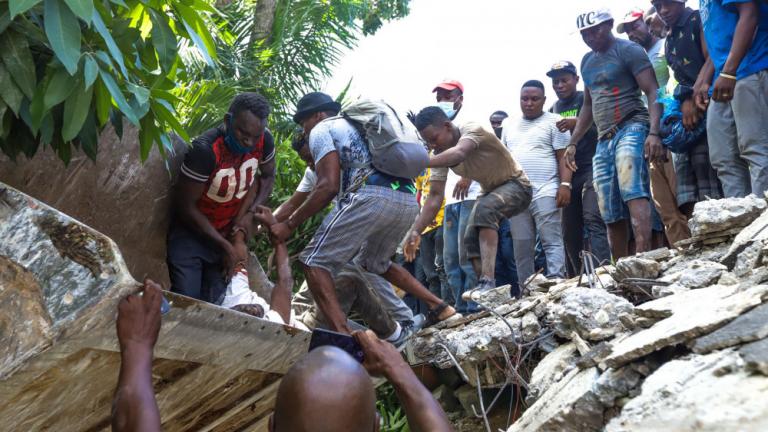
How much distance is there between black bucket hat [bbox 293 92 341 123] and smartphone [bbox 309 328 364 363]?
347 cm

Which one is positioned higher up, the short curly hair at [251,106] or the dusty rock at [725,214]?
the short curly hair at [251,106]

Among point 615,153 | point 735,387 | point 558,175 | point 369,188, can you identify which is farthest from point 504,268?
point 735,387

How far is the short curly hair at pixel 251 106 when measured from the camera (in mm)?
4523

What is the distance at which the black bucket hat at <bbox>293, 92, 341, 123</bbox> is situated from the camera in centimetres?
589

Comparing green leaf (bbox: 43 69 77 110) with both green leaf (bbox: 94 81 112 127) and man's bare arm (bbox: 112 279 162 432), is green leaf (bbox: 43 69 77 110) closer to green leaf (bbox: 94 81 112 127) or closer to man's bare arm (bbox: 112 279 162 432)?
green leaf (bbox: 94 81 112 127)

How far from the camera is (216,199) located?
14.9ft

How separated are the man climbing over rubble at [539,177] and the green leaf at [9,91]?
4.86 m

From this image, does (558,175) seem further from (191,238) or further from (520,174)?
(191,238)

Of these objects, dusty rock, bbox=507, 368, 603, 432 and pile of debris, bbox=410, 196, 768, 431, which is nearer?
pile of debris, bbox=410, 196, 768, 431

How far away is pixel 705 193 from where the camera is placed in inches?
227

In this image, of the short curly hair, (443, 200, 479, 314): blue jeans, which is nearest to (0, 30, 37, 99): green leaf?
the short curly hair

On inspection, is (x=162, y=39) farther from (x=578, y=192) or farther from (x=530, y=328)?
(x=578, y=192)

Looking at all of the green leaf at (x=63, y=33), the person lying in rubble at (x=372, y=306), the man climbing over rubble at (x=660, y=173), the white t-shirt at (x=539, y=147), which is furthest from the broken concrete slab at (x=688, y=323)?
the white t-shirt at (x=539, y=147)

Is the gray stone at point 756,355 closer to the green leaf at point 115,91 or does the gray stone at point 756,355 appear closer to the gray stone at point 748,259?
the gray stone at point 748,259
